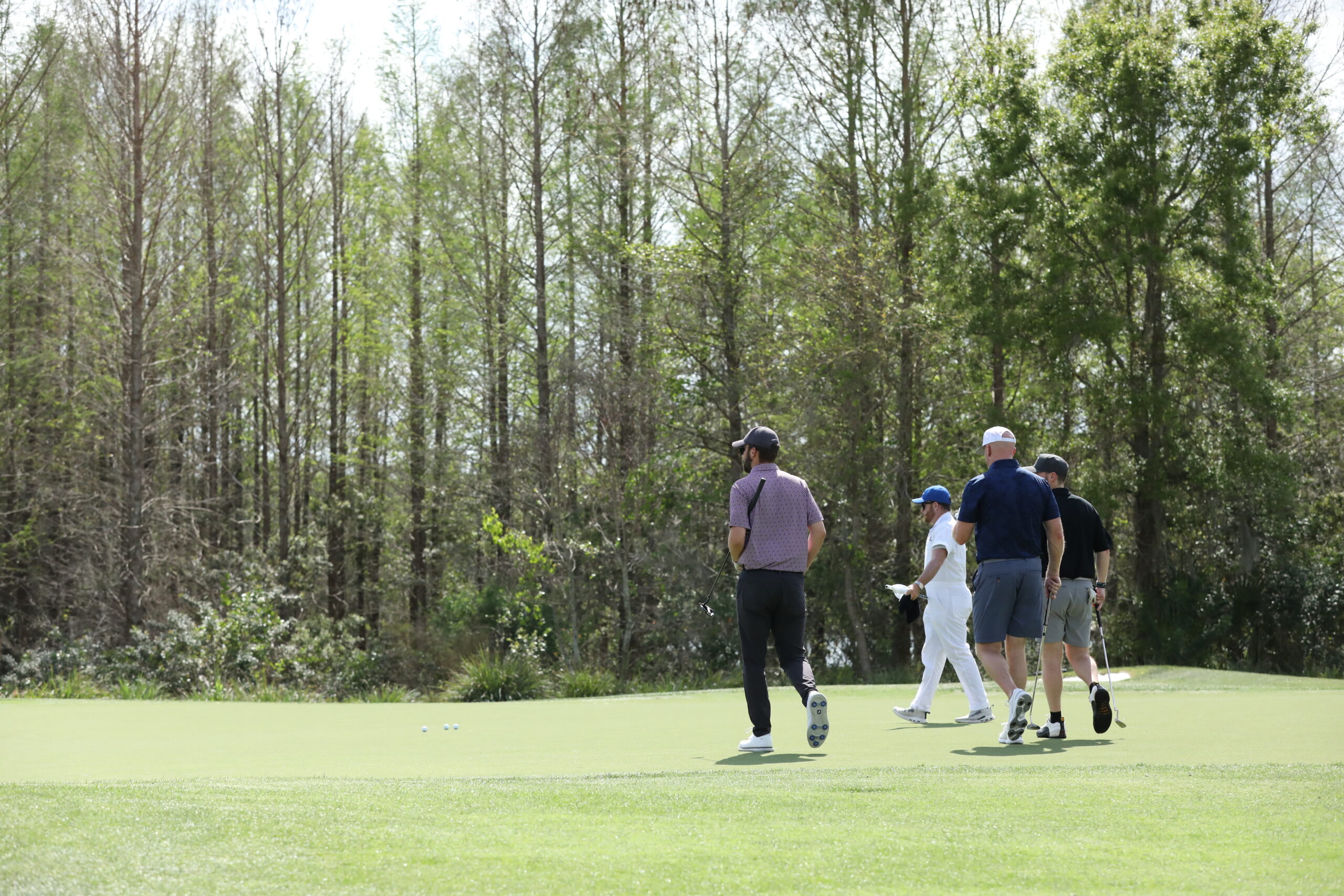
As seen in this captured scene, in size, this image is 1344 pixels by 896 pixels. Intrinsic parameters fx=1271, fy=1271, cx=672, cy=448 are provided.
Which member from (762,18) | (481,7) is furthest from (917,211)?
(481,7)

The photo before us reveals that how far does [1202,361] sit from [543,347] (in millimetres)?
14061

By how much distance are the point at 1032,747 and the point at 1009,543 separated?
138cm

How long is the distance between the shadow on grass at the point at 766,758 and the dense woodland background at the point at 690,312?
13403 millimetres

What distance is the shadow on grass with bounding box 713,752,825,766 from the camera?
294 inches

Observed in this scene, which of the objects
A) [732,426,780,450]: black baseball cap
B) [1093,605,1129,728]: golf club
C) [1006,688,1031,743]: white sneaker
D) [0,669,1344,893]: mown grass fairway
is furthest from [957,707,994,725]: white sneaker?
[732,426,780,450]: black baseball cap

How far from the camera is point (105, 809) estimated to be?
486cm

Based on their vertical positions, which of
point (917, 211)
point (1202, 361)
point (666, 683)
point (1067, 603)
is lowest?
point (666, 683)

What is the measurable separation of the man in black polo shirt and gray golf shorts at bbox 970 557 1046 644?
24.0 inches

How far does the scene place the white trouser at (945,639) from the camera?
10.3 meters

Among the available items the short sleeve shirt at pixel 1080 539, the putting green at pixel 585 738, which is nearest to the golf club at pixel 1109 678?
the putting green at pixel 585 738

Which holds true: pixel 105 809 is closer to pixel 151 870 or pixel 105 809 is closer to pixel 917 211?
pixel 151 870

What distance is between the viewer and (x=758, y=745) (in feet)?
27.1

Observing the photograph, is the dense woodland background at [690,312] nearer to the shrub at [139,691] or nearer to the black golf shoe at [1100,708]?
the shrub at [139,691]

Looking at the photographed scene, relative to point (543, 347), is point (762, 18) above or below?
above
